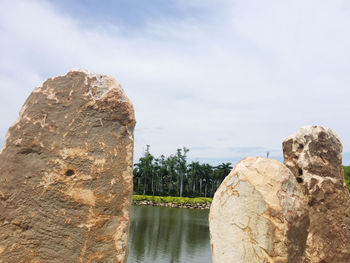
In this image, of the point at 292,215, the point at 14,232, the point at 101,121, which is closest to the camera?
the point at 14,232

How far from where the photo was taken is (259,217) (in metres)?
3.89

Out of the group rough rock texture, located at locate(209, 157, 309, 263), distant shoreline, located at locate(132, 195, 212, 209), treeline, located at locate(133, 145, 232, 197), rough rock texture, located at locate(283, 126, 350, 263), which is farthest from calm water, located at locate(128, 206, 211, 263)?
treeline, located at locate(133, 145, 232, 197)

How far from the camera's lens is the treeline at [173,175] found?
5197cm

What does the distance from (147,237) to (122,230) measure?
43.5 ft

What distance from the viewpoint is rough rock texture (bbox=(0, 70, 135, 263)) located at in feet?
10.3

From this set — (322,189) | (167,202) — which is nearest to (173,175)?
(167,202)

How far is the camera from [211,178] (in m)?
55.4

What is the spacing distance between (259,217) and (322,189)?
2.02 meters

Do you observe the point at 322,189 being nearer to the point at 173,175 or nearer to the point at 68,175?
the point at 68,175

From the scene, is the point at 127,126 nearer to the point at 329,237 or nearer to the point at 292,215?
the point at 292,215

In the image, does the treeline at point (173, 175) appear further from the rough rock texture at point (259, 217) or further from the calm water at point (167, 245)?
the rough rock texture at point (259, 217)

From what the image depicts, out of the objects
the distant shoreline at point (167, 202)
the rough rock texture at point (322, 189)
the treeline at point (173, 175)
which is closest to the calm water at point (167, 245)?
the rough rock texture at point (322, 189)

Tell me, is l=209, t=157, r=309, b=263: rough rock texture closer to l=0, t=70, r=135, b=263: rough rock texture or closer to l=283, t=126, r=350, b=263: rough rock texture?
l=283, t=126, r=350, b=263: rough rock texture

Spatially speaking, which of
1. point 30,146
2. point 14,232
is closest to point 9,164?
point 30,146
